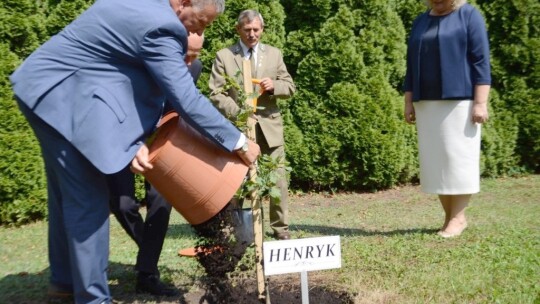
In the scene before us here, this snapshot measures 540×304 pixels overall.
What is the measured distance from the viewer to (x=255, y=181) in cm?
382

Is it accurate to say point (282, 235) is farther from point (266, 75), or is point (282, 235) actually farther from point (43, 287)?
point (43, 287)

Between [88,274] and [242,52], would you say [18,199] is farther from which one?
[88,274]

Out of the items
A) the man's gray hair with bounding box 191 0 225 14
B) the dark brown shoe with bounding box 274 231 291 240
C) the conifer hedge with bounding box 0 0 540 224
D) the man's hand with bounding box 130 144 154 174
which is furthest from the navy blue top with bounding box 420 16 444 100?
the conifer hedge with bounding box 0 0 540 224

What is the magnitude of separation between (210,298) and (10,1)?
471 centimetres

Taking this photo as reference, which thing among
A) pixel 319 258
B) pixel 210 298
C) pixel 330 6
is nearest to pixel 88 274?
pixel 210 298

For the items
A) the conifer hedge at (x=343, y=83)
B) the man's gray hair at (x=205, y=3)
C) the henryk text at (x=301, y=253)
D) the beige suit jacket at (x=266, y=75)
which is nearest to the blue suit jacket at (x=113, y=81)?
the man's gray hair at (x=205, y=3)

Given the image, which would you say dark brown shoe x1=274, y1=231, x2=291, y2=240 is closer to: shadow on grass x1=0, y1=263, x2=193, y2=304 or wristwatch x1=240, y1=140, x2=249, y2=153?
shadow on grass x1=0, y1=263, x2=193, y2=304

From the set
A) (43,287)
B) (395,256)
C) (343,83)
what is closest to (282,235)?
(395,256)

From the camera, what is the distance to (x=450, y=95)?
5426mm

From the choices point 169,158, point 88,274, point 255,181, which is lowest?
point 88,274

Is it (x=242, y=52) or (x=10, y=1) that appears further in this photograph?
(x=10, y=1)

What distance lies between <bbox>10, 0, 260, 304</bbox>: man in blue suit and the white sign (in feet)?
1.62

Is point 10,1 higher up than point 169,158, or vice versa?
point 10,1

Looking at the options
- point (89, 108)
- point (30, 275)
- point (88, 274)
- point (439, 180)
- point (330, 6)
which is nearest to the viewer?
point (89, 108)
